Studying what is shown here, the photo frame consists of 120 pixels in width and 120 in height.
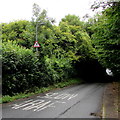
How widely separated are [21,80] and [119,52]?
793cm

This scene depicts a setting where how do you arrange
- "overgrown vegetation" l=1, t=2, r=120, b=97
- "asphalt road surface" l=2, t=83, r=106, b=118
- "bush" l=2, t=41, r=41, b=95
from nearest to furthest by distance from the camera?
"asphalt road surface" l=2, t=83, r=106, b=118 → "overgrown vegetation" l=1, t=2, r=120, b=97 → "bush" l=2, t=41, r=41, b=95

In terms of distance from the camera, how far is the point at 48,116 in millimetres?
7727

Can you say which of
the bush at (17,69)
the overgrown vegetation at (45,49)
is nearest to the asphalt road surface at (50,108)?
the bush at (17,69)

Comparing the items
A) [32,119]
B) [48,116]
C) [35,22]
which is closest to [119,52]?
[48,116]

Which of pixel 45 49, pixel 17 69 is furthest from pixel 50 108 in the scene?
pixel 45 49

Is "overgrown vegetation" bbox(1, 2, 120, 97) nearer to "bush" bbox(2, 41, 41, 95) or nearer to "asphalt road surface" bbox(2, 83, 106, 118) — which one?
"bush" bbox(2, 41, 41, 95)

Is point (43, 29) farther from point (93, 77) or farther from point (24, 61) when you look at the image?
point (93, 77)

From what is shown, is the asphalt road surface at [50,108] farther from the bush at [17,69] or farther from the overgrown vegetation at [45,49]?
the overgrown vegetation at [45,49]

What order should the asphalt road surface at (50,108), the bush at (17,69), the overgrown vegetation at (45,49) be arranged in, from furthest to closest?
the bush at (17,69) < the overgrown vegetation at (45,49) < the asphalt road surface at (50,108)

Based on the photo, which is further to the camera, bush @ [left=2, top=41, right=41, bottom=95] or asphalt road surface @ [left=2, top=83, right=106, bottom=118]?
bush @ [left=2, top=41, right=41, bottom=95]

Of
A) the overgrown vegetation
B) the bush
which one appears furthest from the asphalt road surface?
the overgrown vegetation

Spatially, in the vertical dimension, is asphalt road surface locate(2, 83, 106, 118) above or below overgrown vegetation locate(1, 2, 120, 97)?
below

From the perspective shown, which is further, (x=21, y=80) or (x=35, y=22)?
(x=35, y=22)

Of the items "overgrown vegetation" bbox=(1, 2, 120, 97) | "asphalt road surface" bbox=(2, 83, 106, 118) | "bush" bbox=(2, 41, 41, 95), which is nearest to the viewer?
"asphalt road surface" bbox=(2, 83, 106, 118)
